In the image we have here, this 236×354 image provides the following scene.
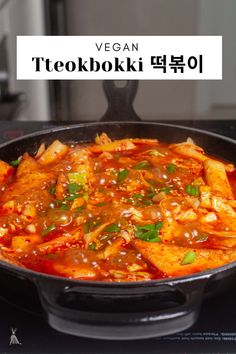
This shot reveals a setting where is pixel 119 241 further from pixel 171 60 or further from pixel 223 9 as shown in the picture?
pixel 223 9

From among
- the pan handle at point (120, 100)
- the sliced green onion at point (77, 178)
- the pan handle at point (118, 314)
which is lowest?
the pan handle at point (118, 314)

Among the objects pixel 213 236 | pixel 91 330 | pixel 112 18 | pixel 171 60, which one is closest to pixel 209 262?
pixel 213 236

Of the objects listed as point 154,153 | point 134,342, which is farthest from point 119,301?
point 154,153

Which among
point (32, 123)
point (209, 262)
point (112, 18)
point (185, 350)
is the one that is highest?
point (112, 18)

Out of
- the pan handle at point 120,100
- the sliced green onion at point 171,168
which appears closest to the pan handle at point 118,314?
the sliced green onion at point 171,168

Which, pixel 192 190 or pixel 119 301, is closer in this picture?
pixel 119 301

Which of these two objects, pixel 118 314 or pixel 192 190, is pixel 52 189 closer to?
pixel 192 190

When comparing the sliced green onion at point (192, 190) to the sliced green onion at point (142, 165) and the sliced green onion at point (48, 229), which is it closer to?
the sliced green onion at point (142, 165)
